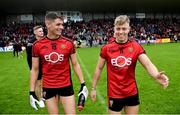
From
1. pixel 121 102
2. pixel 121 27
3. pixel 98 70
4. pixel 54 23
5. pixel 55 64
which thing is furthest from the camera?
pixel 55 64

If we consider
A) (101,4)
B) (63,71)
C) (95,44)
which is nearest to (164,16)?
(101,4)

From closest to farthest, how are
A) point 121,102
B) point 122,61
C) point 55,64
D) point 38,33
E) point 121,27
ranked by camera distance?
point 121,27 → point 122,61 → point 121,102 → point 55,64 → point 38,33

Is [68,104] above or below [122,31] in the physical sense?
below

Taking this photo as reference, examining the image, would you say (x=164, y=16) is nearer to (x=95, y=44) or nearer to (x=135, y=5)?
(x=135, y=5)

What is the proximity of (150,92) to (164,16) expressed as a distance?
5769 centimetres

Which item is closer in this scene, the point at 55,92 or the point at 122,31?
the point at 122,31

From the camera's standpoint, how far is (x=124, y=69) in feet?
19.5

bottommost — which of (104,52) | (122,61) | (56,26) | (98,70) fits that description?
(98,70)

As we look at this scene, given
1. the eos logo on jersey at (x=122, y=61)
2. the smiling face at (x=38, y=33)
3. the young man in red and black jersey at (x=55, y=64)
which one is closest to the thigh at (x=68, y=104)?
the young man in red and black jersey at (x=55, y=64)

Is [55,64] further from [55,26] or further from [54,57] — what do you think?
[55,26]

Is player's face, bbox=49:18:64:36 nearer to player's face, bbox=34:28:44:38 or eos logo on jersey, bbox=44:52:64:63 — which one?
eos logo on jersey, bbox=44:52:64:63

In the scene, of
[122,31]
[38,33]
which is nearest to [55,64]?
[122,31]

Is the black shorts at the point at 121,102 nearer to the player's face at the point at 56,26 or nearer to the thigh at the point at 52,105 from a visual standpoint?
the thigh at the point at 52,105

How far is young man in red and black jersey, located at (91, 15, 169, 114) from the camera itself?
5922 mm
